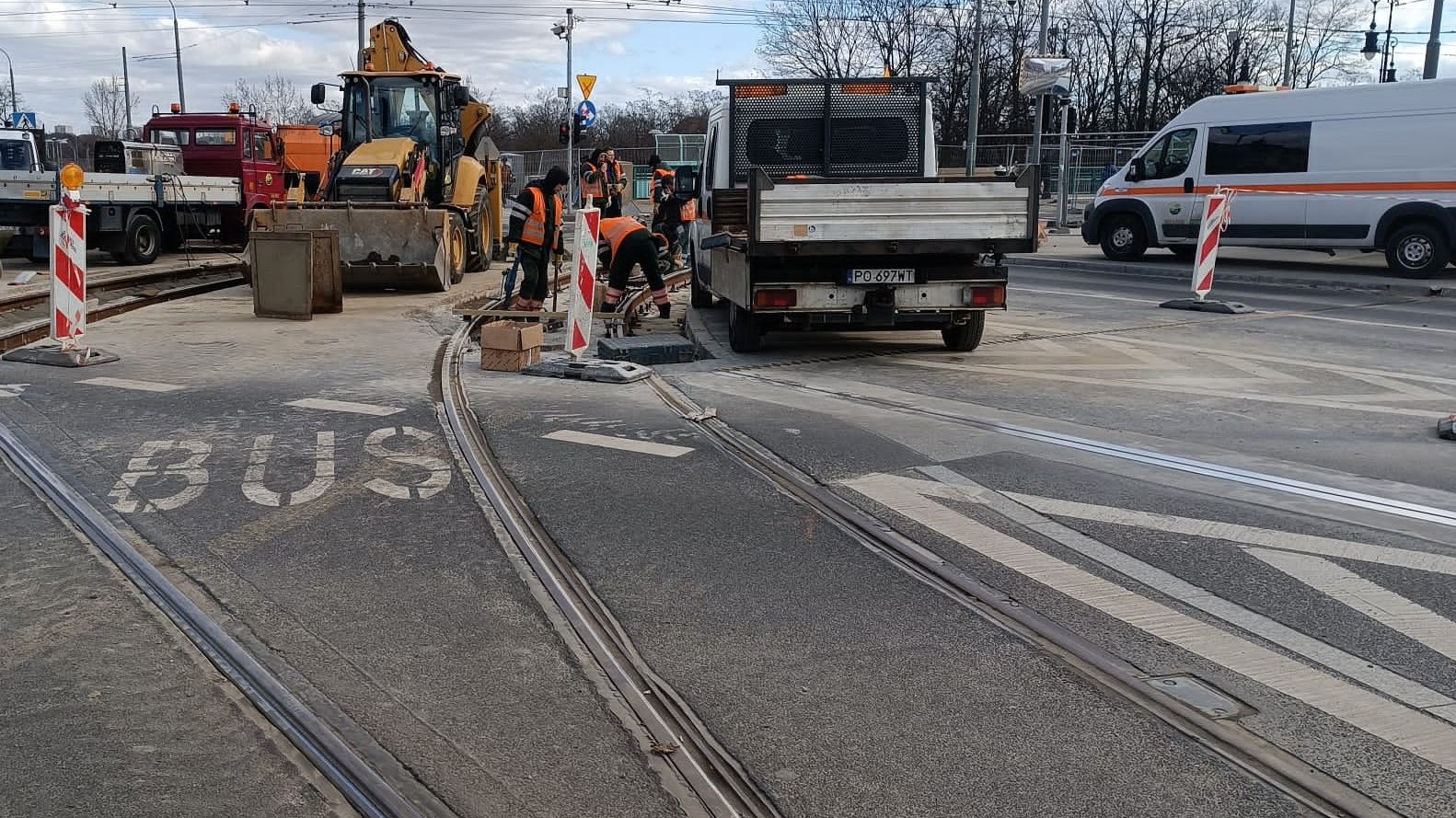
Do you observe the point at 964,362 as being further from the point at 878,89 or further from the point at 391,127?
the point at 391,127

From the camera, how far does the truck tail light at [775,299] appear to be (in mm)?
10875

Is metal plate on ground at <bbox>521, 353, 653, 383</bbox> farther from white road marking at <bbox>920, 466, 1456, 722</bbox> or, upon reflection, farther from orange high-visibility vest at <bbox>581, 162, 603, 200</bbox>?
orange high-visibility vest at <bbox>581, 162, 603, 200</bbox>

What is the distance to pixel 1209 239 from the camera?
50.6 ft

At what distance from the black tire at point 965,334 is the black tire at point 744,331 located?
1725 mm

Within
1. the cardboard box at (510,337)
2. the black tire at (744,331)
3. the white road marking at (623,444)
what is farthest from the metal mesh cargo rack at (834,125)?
the white road marking at (623,444)

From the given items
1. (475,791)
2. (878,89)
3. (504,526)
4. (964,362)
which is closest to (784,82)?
(878,89)

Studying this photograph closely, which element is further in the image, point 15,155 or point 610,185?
point 15,155

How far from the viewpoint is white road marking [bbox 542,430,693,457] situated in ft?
24.9

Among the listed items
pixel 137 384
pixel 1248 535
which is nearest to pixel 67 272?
pixel 137 384

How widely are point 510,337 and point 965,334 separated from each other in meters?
4.11

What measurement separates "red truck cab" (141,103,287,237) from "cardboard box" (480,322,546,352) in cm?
1795

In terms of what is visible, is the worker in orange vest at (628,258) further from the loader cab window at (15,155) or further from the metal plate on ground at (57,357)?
the loader cab window at (15,155)

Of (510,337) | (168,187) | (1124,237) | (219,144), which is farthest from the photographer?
(219,144)

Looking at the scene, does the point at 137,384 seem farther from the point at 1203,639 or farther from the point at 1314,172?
the point at 1314,172
